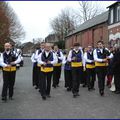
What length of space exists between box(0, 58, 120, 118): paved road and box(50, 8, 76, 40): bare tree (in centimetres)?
7515

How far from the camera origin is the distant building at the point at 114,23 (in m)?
37.3

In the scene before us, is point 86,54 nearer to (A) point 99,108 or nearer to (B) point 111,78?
(B) point 111,78

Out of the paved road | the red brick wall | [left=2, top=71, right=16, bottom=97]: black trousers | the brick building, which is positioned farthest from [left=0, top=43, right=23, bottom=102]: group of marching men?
the red brick wall

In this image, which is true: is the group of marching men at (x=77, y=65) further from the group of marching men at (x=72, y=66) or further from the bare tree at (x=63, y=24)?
the bare tree at (x=63, y=24)

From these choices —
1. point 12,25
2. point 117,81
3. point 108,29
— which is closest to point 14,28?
point 12,25

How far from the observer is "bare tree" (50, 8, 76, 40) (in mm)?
87688

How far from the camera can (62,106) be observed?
32.8 feet

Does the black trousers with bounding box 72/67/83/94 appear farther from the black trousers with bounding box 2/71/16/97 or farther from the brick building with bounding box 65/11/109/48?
the brick building with bounding box 65/11/109/48

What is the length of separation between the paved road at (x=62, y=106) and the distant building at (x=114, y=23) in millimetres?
25359

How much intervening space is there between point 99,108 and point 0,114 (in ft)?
9.18

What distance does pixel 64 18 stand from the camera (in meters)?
90.1

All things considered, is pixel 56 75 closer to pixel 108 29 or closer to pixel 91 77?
pixel 91 77

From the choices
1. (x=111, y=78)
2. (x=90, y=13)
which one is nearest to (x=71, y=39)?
(x=90, y=13)

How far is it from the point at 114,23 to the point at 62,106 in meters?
30.3
